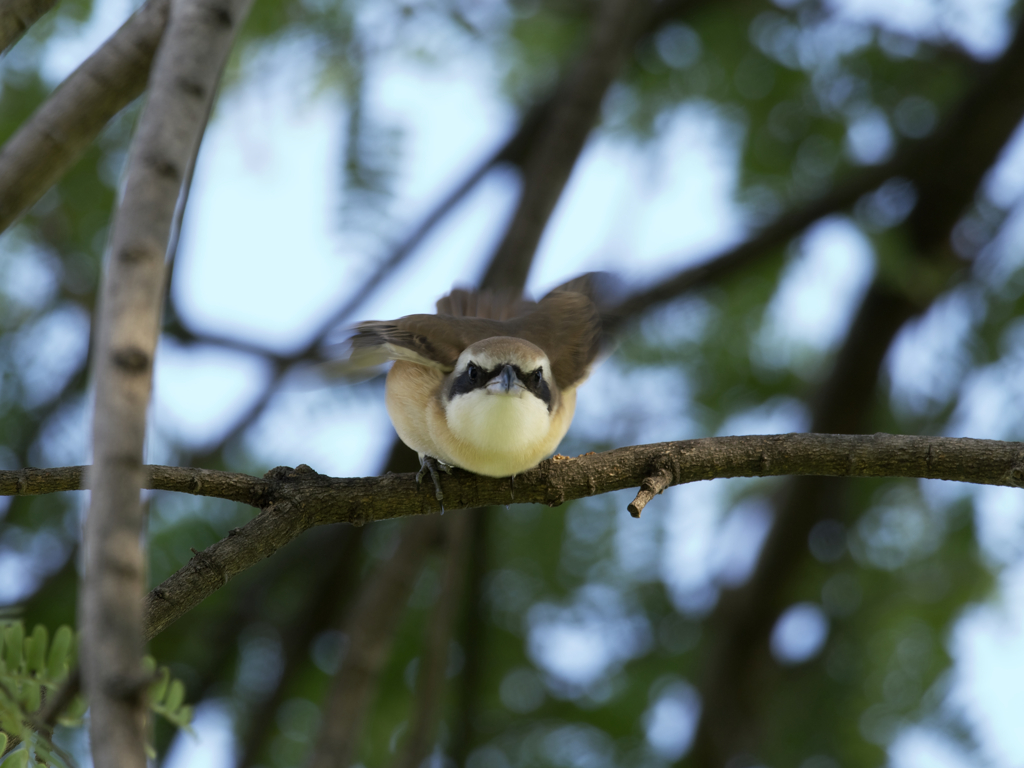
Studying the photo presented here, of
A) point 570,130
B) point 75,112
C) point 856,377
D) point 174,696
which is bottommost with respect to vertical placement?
point 174,696

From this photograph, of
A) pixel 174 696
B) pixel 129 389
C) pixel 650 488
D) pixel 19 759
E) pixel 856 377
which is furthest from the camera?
pixel 856 377

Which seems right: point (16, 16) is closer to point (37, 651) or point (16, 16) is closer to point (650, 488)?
point (37, 651)

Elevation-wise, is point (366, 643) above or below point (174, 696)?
above

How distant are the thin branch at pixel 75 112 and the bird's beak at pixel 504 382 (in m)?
1.16

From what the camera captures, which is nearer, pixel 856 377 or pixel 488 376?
pixel 488 376

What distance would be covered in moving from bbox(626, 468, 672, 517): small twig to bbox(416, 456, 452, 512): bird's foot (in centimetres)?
52

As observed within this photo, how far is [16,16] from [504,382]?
4.69 ft

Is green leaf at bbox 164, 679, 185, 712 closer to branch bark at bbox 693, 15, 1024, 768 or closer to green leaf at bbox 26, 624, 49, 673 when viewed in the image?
green leaf at bbox 26, 624, 49, 673

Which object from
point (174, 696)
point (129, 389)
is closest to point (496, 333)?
point (174, 696)

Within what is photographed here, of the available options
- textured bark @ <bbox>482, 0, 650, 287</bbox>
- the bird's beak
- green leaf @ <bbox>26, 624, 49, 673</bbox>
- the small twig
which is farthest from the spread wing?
green leaf @ <bbox>26, 624, 49, 673</bbox>

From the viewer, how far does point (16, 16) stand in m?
1.95

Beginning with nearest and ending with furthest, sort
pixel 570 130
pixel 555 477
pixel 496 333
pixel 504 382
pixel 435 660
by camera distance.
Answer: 1. pixel 555 477
2. pixel 504 382
3. pixel 496 333
4. pixel 435 660
5. pixel 570 130

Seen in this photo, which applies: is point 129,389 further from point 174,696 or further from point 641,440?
point 641,440

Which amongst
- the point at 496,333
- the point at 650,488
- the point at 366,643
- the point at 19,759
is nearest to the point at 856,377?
the point at 496,333
